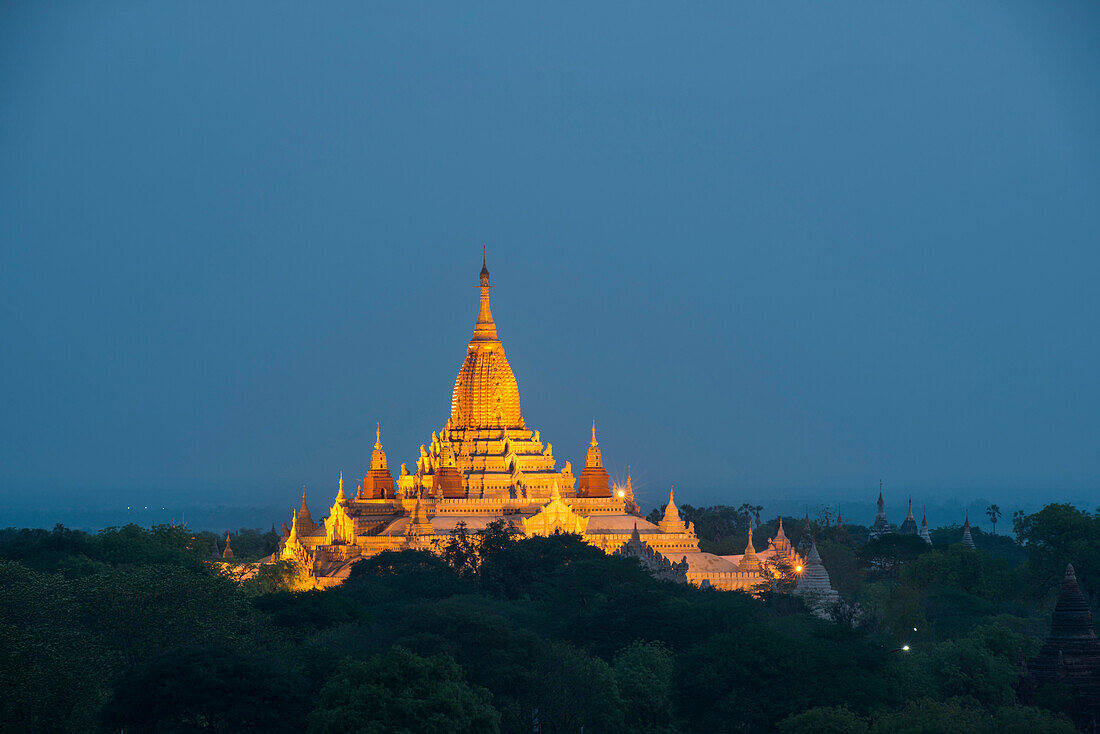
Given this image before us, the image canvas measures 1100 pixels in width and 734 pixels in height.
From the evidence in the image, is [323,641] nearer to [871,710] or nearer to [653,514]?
[871,710]

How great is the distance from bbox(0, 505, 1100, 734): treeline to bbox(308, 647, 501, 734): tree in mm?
55

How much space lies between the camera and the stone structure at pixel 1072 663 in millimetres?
56750

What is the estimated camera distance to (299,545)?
95438 millimetres

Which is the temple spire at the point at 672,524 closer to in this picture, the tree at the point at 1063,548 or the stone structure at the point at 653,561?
the stone structure at the point at 653,561

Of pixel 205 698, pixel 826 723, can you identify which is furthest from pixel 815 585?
pixel 205 698

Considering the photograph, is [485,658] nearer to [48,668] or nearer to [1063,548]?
[48,668]

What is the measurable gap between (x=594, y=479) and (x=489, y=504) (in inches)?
274

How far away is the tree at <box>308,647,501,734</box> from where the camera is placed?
150ft

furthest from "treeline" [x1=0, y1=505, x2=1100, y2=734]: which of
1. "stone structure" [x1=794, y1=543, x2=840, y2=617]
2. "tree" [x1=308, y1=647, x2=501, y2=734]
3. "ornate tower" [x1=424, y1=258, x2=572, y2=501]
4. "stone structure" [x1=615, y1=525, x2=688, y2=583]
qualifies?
"ornate tower" [x1=424, y1=258, x2=572, y2=501]

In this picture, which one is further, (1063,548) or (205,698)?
(1063,548)

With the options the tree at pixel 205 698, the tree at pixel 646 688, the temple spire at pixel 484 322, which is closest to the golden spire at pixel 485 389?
the temple spire at pixel 484 322

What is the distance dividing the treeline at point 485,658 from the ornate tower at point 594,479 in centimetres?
2112

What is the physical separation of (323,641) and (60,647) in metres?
9.82

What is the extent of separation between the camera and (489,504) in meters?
99.6
